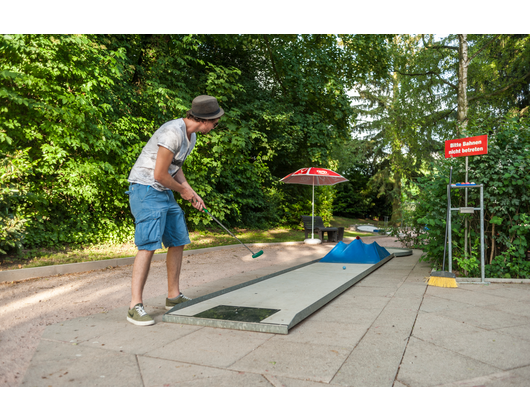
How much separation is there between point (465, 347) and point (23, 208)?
26.4 ft

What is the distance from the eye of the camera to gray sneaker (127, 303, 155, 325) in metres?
3.23

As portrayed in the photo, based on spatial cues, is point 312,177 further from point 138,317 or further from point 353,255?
point 138,317

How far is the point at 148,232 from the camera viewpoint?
11.0ft

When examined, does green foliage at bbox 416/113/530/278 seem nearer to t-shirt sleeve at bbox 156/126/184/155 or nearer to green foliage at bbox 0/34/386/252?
t-shirt sleeve at bbox 156/126/184/155

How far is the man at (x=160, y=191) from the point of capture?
332 centimetres

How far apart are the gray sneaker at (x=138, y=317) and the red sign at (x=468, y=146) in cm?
439

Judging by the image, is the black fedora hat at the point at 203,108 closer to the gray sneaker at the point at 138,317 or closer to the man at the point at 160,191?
the man at the point at 160,191

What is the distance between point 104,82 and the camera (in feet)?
26.1

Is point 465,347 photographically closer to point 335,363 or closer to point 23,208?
point 335,363

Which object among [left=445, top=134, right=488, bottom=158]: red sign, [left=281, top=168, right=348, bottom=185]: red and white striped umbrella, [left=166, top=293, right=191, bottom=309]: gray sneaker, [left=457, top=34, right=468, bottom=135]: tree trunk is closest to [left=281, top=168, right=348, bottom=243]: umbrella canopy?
[left=281, top=168, right=348, bottom=185]: red and white striped umbrella

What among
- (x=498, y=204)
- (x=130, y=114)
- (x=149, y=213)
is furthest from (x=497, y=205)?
(x=130, y=114)

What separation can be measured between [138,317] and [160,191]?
1098mm
